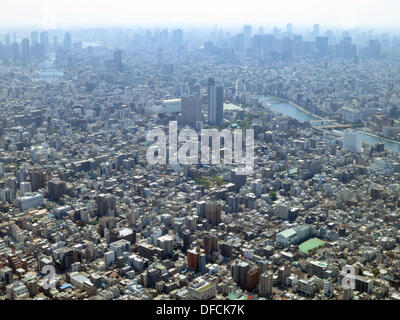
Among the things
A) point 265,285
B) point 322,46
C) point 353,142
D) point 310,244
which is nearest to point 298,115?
point 353,142

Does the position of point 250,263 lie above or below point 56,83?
below

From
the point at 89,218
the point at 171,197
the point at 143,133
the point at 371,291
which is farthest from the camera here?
the point at 143,133

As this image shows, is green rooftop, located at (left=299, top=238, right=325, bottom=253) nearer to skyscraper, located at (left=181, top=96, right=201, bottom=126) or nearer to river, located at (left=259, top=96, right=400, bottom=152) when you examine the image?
river, located at (left=259, top=96, right=400, bottom=152)

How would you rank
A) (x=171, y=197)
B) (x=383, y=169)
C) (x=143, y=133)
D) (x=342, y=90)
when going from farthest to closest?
(x=342, y=90)
(x=143, y=133)
(x=383, y=169)
(x=171, y=197)

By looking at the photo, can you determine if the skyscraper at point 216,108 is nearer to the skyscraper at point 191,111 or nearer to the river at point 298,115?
the skyscraper at point 191,111

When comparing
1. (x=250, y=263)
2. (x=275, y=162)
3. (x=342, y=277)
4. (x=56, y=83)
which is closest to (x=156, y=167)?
(x=275, y=162)

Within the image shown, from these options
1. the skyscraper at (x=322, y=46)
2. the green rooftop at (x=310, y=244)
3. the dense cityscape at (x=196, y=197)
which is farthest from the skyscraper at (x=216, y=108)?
the skyscraper at (x=322, y=46)

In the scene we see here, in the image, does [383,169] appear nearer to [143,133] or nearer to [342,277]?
[342,277]
